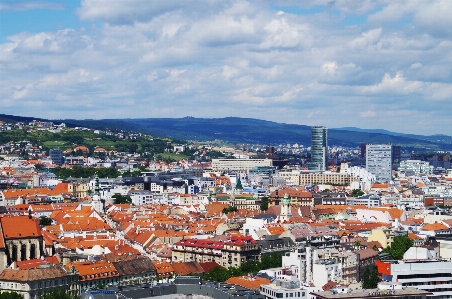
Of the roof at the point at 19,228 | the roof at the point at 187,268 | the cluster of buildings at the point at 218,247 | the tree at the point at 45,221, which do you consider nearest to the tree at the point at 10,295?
the cluster of buildings at the point at 218,247

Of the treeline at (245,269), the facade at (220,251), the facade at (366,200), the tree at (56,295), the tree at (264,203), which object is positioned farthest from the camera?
the facade at (366,200)

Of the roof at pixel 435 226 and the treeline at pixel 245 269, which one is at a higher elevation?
the roof at pixel 435 226

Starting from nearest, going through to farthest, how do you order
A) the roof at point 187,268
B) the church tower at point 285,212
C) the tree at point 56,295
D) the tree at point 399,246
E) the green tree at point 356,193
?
1. the tree at point 56,295
2. the roof at point 187,268
3. the tree at point 399,246
4. the church tower at point 285,212
5. the green tree at point 356,193

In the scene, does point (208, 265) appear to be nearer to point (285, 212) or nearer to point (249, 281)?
point (249, 281)

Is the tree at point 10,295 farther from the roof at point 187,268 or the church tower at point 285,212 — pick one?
the church tower at point 285,212

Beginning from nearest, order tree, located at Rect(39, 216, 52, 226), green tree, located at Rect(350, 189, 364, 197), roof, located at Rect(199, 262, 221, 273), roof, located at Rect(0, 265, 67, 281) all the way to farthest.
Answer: roof, located at Rect(0, 265, 67, 281) → roof, located at Rect(199, 262, 221, 273) → tree, located at Rect(39, 216, 52, 226) → green tree, located at Rect(350, 189, 364, 197)

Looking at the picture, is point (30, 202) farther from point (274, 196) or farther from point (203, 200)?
point (274, 196)

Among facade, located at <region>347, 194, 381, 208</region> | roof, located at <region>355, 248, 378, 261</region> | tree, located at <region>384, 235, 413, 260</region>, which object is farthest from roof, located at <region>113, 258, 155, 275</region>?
facade, located at <region>347, 194, 381, 208</region>

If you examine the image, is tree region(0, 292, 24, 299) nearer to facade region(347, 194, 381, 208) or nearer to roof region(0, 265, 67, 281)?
roof region(0, 265, 67, 281)
